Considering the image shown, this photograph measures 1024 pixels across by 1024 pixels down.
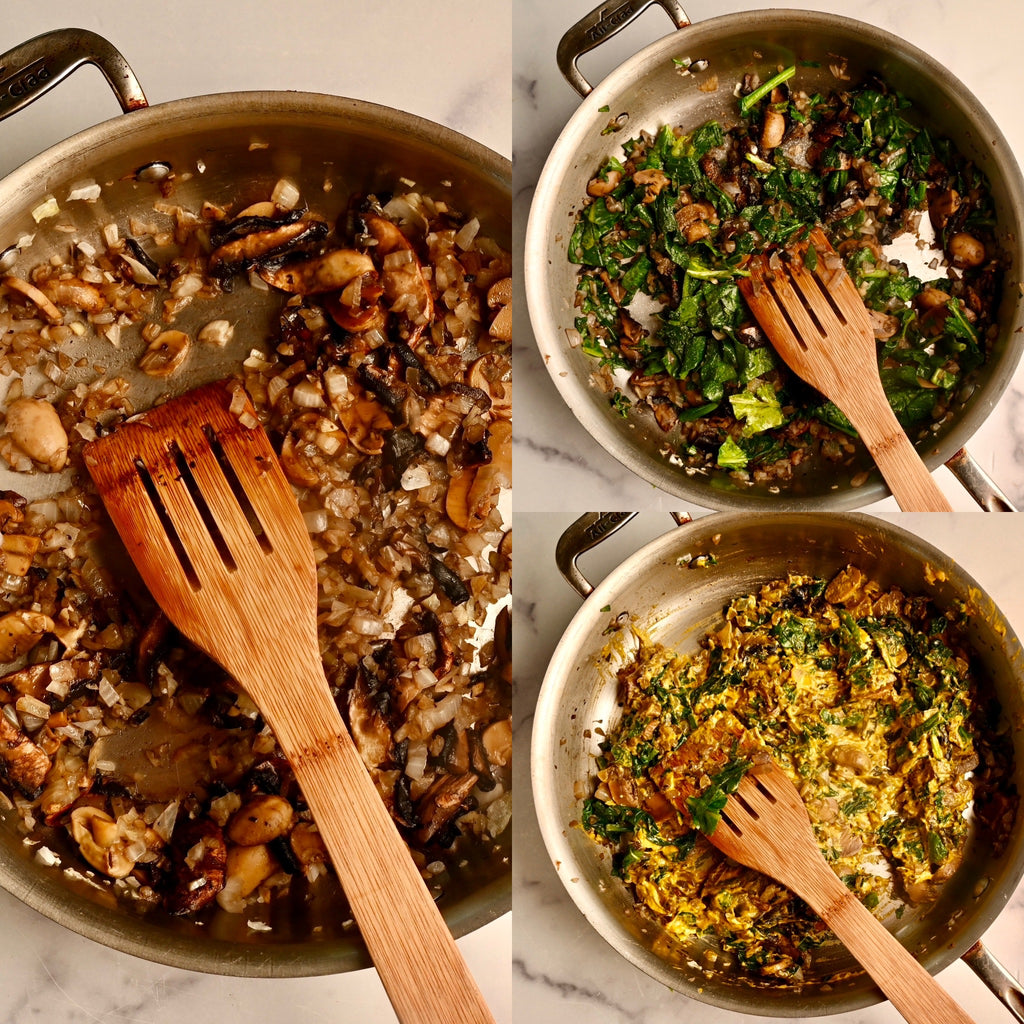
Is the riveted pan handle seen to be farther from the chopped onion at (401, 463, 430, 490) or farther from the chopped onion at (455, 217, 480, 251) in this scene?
the chopped onion at (455, 217, 480, 251)

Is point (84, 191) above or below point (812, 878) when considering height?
above

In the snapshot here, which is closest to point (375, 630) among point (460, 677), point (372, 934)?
point (460, 677)

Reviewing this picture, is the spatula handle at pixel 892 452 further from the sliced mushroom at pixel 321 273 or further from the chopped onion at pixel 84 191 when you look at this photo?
the chopped onion at pixel 84 191

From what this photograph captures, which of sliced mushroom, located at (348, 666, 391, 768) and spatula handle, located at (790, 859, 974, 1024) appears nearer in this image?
spatula handle, located at (790, 859, 974, 1024)

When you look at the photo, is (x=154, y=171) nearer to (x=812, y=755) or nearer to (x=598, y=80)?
(x=598, y=80)

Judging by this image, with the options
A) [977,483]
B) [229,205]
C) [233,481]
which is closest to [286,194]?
[229,205]

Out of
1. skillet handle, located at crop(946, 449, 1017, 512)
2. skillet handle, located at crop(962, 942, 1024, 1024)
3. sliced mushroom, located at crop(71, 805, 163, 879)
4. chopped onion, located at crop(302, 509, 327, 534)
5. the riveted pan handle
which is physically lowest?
skillet handle, located at crop(962, 942, 1024, 1024)

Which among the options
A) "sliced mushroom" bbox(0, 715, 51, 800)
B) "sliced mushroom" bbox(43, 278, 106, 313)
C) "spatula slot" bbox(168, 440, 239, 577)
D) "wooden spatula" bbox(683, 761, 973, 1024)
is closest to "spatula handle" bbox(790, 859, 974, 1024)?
"wooden spatula" bbox(683, 761, 973, 1024)
